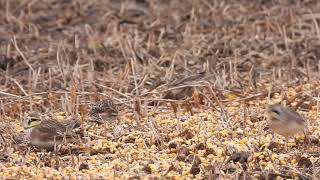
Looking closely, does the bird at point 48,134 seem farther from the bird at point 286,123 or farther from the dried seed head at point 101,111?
the bird at point 286,123

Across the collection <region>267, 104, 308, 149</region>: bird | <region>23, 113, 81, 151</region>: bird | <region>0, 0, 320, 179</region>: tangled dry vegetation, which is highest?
<region>267, 104, 308, 149</region>: bird

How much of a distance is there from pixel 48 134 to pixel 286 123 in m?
1.37

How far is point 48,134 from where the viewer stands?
5.42 m

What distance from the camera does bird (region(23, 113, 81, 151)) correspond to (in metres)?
5.41

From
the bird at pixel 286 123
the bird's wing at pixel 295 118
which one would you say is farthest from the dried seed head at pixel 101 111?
the bird's wing at pixel 295 118

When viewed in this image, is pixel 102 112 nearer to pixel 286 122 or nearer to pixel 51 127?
pixel 51 127

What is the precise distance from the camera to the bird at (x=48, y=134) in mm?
5406

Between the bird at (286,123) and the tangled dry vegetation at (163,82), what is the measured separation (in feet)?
0.31

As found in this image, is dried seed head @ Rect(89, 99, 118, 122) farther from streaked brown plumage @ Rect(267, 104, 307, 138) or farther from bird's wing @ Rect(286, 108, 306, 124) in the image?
bird's wing @ Rect(286, 108, 306, 124)

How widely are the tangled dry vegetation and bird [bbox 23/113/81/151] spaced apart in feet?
0.16

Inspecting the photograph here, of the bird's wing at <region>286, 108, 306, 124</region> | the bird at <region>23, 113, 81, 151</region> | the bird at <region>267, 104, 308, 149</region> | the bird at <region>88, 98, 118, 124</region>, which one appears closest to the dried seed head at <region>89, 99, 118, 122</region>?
the bird at <region>88, 98, 118, 124</region>

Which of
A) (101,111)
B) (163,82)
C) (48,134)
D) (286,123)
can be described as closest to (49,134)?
(48,134)

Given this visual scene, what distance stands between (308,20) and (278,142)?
4392 millimetres

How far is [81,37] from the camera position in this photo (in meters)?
9.54
